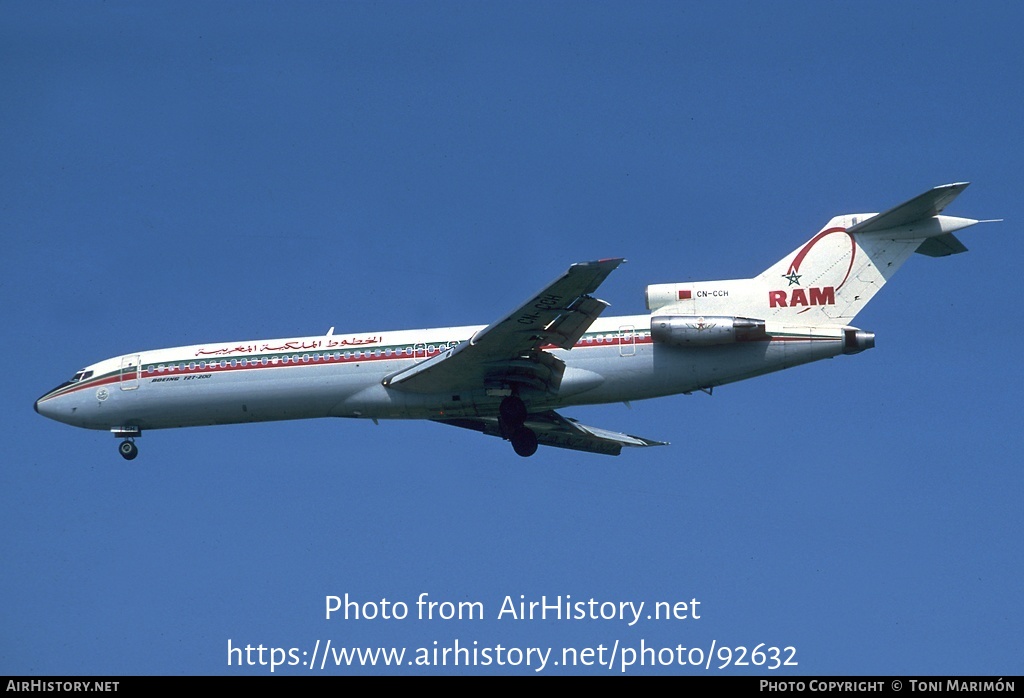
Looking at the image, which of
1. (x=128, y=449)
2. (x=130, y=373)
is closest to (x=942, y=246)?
(x=130, y=373)

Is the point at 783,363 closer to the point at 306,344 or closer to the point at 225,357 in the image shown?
the point at 306,344

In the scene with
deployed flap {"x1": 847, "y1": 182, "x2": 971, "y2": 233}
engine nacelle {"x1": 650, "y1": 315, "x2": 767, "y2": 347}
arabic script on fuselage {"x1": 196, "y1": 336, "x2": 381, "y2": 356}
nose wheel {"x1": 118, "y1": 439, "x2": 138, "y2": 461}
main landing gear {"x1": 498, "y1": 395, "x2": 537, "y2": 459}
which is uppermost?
deployed flap {"x1": 847, "y1": 182, "x2": 971, "y2": 233}

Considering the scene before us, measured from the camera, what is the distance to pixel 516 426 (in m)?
34.1

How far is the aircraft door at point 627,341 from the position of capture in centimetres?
3259

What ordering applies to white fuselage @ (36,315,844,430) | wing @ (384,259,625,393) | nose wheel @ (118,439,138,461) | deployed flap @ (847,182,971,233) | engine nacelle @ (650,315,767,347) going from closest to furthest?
wing @ (384,259,625,393), deployed flap @ (847,182,971,233), engine nacelle @ (650,315,767,347), white fuselage @ (36,315,844,430), nose wheel @ (118,439,138,461)

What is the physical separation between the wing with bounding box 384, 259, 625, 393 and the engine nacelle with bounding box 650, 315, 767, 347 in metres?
2.31

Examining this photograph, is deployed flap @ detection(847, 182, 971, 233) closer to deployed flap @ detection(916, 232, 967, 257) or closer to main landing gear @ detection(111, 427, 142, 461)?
deployed flap @ detection(916, 232, 967, 257)

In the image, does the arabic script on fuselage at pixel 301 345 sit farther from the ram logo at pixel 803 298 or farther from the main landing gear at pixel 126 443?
the ram logo at pixel 803 298

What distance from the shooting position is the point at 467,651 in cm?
2453

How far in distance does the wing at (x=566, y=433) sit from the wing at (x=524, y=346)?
388cm

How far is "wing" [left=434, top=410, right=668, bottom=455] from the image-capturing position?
37.3 m

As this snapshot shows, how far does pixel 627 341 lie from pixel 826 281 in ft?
18.4

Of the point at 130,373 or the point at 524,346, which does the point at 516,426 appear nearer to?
the point at 524,346

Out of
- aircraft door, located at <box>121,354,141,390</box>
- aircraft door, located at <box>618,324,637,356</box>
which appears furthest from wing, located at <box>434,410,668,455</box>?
aircraft door, located at <box>121,354,141,390</box>
